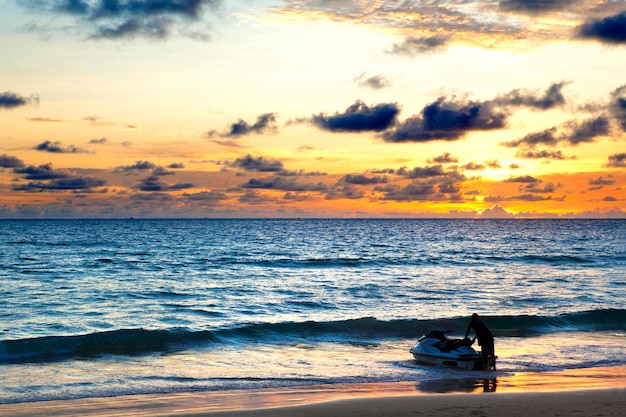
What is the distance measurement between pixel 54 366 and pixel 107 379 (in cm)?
340

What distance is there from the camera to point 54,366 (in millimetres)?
22984

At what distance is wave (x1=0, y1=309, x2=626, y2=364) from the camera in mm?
25766

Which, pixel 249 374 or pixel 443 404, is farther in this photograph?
pixel 249 374

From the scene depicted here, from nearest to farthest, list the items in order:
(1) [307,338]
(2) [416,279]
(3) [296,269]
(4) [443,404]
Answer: (4) [443,404], (1) [307,338], (2) [416,279], (3) [296,269]

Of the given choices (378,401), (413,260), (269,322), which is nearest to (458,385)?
(378,401)

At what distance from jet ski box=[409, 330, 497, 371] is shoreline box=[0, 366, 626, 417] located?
1880 mm

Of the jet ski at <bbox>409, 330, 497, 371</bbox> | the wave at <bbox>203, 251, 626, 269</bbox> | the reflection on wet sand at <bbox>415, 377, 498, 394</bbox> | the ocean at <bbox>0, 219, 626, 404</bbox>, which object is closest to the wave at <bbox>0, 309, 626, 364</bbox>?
the ocean at <bbox>0, 219, 626, 404</bbox>

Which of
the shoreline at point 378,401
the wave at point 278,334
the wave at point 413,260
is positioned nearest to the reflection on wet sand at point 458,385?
the shoreline at point 378,401

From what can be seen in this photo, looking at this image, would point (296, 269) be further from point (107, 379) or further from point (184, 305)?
point (107, 379)

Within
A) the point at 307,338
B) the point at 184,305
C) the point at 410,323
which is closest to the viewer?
the point at 307,338

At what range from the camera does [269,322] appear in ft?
107

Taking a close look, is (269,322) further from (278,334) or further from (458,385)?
(458,385)

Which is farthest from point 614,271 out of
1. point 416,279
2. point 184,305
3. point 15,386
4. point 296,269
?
point 15,386

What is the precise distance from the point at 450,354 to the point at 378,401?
7.04 metres
